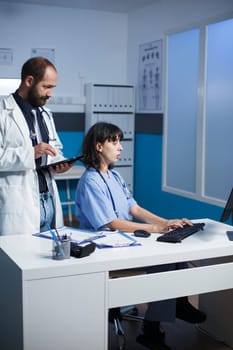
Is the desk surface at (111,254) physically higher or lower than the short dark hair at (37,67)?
lower

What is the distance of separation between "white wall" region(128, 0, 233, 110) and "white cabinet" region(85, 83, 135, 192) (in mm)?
271

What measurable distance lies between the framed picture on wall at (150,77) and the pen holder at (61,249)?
3379 mm

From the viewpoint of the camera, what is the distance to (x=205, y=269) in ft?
7.23

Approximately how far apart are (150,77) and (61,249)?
3651 mm

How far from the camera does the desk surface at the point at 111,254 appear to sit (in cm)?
187

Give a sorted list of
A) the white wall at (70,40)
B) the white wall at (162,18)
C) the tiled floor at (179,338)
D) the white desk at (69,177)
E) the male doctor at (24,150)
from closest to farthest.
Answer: the male doctor at (24,150)
the tiled floor at (179,338)
the white wall at (162,18)
the white desk at (69,177)
the white wall at (70,40)

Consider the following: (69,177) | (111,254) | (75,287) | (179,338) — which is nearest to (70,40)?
(69,177)

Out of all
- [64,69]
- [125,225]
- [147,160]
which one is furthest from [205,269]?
→ [64,69]

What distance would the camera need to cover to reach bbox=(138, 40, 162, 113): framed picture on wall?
16.9 feet

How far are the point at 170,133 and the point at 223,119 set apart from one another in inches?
32.2

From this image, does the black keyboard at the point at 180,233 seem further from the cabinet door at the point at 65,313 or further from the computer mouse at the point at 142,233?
the cabinet door at the point at 65,313

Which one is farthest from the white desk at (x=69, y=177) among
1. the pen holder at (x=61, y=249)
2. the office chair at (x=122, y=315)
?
the pen holder at (x=61, y=249)

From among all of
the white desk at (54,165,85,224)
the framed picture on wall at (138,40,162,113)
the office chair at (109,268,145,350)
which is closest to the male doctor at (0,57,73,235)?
the office chair at (109,268,145,350)

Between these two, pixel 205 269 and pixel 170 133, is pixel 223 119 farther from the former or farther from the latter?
pixel 205 269
